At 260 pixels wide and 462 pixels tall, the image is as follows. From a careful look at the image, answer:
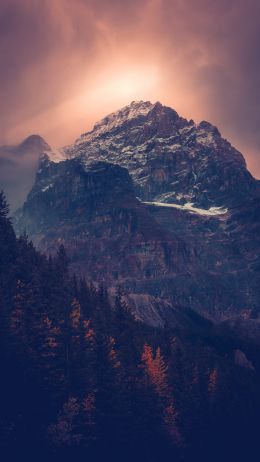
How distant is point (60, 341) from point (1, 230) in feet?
71.1

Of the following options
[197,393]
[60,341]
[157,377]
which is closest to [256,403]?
[197,393]

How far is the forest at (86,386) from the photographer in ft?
373

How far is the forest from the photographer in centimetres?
11381

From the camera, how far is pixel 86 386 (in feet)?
414

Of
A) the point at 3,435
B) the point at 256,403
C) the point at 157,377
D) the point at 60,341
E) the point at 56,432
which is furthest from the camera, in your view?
the point at 256,403

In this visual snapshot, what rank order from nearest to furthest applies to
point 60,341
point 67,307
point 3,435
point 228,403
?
point 3,435
point 60,341
point 67,307
point 228,403

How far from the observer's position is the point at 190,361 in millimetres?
177500

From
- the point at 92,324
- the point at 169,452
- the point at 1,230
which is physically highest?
the point at 1,230

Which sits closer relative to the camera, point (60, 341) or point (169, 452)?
point (60, 341)

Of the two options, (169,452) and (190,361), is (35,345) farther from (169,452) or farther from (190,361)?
(190,361)

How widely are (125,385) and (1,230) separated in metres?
33.1

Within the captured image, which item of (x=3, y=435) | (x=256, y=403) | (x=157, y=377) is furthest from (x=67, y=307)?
(x=256, y=403)

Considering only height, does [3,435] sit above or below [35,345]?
below

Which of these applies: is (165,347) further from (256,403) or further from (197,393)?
(256,403)
